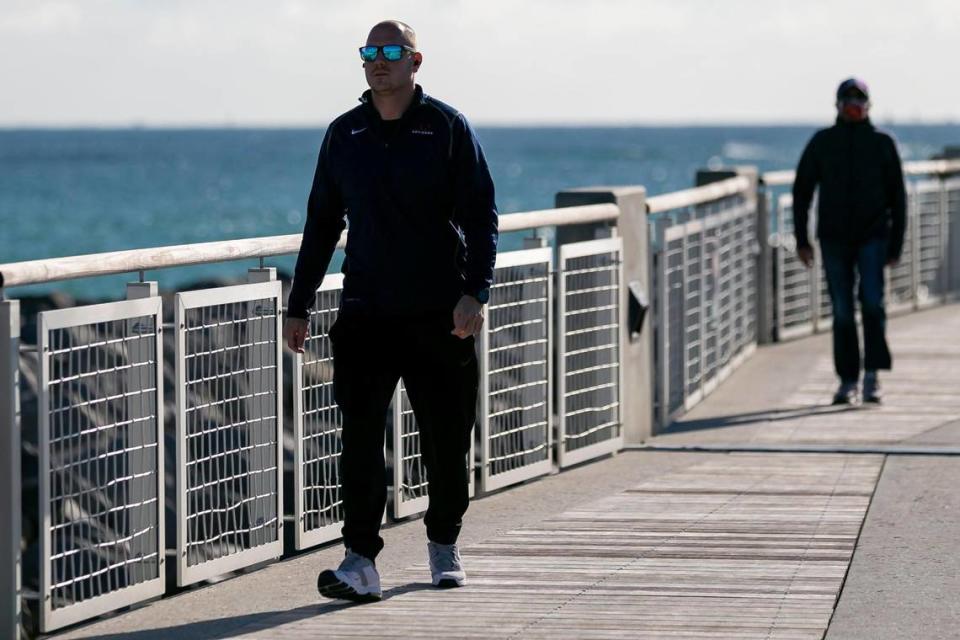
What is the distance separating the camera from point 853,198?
11.1 meters

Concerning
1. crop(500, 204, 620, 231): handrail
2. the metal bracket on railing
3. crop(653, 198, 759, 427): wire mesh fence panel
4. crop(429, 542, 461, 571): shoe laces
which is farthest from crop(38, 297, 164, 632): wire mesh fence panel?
crop(653, 198, 759, 427): wire mesh fence panel

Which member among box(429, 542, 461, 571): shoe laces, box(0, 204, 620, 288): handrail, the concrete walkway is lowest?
the concrete walkway

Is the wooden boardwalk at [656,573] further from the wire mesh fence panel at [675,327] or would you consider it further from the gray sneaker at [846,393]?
the gray sneaker at [846,393]

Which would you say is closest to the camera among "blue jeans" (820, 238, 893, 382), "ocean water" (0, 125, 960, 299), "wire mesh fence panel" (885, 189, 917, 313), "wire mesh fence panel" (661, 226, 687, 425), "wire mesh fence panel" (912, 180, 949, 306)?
"wire mesh fence panel" (661, 226, 687, 425)

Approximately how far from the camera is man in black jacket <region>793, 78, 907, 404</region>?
36.3 ft

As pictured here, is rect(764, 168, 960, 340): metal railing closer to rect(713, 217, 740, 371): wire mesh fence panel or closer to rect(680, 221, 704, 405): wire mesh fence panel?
rect(713, 217, 740, 371): wire mesh fence panel

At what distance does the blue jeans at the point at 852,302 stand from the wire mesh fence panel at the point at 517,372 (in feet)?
9.46

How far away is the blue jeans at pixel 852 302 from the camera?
11125 millimetres

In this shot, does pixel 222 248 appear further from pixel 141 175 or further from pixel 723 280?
pixel 141 175

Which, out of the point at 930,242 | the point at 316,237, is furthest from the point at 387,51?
the point at 930,242

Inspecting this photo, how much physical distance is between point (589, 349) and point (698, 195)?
2557mm

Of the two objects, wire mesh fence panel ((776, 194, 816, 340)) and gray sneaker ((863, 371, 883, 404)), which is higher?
wire mesh fence panel ((776, 194, 816, 340))

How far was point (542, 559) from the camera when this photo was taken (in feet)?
22.7

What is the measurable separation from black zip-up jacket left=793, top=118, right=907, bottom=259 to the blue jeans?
7 centimetres
